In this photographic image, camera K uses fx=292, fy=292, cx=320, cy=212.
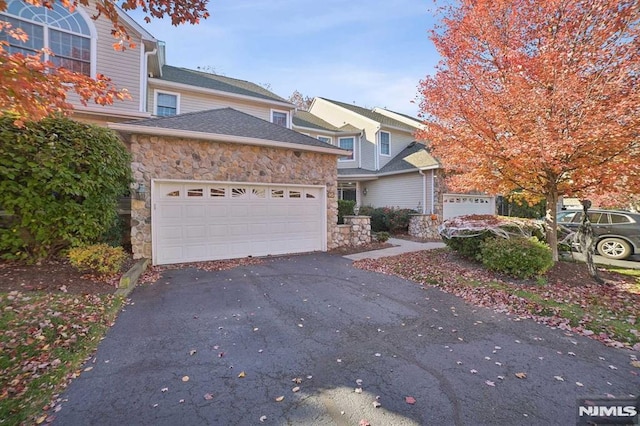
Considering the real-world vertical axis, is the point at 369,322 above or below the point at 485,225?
below

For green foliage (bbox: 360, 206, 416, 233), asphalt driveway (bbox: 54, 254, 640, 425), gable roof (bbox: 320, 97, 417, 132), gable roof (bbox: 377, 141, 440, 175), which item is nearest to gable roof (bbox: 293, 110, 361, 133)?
gable roof (bbox: 320, 97, 417, 132)

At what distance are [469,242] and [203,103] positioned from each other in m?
11.8

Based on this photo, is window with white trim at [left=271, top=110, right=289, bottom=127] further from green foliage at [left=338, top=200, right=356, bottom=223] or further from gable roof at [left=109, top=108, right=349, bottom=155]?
green foliage at [left=338, top=200, right=356, bottom=223]

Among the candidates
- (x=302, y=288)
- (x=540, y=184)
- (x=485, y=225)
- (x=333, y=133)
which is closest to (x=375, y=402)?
(x=302, y=288)

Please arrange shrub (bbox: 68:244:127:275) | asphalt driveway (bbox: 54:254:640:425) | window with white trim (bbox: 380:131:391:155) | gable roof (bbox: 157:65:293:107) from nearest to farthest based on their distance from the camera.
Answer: asphalt driveway (bbox: 54:254:640:425) → shrub (bbox: 68:244:127:275) → gable roof (bbox: 157:65:293:107) → window with white trim (bbox: 380:131:391:155)

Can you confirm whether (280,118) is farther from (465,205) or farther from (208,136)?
(465,205)

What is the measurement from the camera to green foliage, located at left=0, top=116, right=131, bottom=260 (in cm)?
506

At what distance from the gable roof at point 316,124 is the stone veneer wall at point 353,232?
26.5 ft

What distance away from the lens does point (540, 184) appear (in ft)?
23.2

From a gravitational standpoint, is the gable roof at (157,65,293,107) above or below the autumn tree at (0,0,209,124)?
above

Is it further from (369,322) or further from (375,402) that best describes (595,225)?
(375,402)

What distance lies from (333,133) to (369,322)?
584 inches

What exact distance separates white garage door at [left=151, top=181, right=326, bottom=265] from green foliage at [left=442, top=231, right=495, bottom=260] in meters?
4.04

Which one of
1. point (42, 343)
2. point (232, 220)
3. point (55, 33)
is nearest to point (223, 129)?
point (232, 220)
